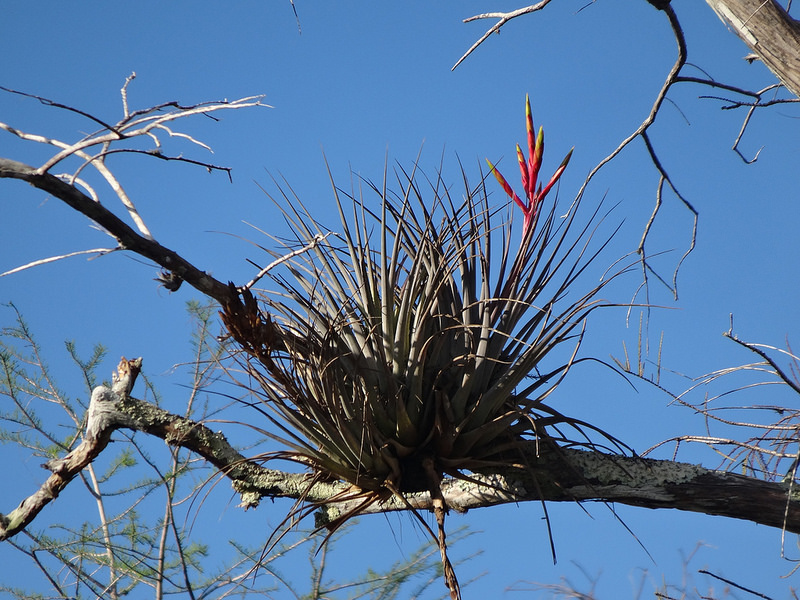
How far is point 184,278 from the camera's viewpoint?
2330 mm

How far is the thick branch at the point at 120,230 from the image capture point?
2.14 m

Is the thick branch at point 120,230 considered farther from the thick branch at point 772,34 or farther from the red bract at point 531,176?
the thick branch at point 772,34

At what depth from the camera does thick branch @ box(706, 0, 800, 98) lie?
8.83 feet

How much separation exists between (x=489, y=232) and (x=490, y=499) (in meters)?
0.93

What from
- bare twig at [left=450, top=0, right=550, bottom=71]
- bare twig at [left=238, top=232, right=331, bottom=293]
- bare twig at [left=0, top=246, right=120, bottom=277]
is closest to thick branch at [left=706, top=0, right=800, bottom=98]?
bare twig at [left=450, top=0, right=550, bottom=71]

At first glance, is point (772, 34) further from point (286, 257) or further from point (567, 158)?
point (286, 257)

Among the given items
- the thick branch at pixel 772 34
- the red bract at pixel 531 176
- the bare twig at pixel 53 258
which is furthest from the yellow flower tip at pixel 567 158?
the bare twig at pixel 53 258

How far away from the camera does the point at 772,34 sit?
106 inches

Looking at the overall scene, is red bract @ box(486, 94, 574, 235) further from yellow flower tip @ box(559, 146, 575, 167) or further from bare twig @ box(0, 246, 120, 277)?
bare twig @ box(0, 246, 120, 277)

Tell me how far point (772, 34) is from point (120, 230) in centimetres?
232

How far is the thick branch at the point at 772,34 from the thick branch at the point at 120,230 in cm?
207

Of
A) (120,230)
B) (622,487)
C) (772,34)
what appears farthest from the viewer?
(772,34)

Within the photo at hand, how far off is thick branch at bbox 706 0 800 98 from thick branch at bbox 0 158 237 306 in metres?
2.07

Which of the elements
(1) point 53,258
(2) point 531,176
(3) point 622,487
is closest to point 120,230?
(1) point 53,258
